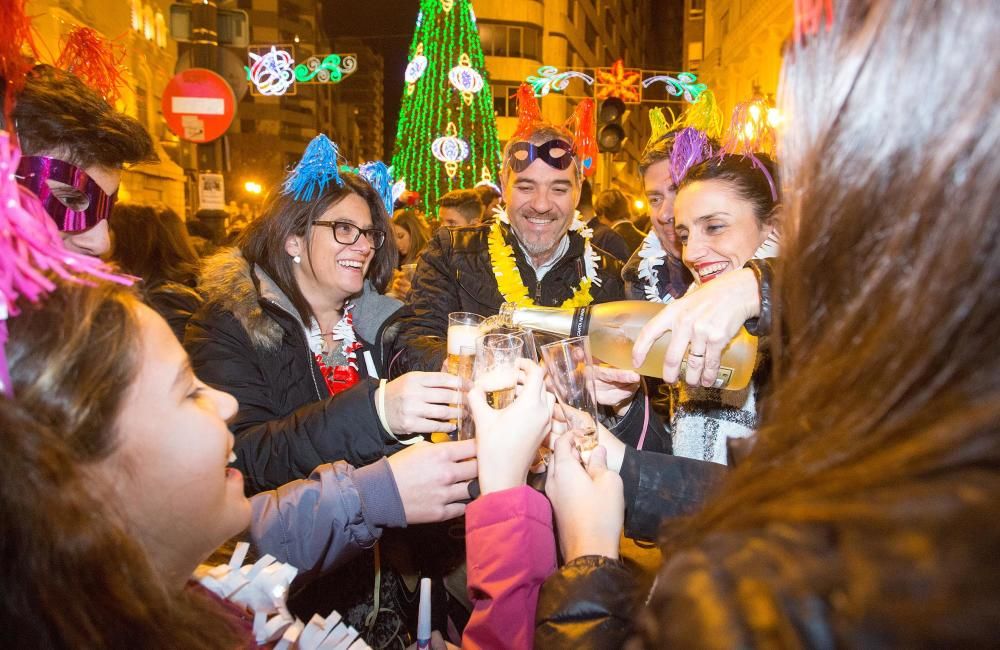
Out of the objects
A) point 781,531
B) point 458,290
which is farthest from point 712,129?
point 781,531

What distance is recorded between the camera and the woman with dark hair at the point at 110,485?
85cm

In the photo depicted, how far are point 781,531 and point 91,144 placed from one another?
2625 mm

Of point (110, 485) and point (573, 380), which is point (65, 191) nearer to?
point (110, 485)

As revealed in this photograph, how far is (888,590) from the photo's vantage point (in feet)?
1.67

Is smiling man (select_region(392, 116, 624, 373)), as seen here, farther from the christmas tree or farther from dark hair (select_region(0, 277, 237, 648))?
the christmas tree

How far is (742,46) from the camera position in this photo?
1264cm

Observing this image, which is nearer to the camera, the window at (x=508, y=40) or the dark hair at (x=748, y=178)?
the dark hair at (x=748, y=178)

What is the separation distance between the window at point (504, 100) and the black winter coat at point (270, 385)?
101ft

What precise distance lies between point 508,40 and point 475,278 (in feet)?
102

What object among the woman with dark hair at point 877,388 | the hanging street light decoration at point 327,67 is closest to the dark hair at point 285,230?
the woman with dark hair at point 877,388

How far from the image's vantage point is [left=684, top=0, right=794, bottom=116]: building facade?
10.6 meters

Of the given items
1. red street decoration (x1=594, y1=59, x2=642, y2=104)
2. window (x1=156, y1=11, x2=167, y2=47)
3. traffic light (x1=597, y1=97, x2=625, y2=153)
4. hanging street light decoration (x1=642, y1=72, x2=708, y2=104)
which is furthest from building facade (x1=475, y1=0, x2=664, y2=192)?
hanging street light decoration (x1=642, y1=72, x2=708, y2=104)

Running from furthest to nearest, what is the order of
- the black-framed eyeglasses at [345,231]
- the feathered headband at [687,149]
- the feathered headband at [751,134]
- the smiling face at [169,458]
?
the feathered headband at [687,149] < the black-framed eyeglasses at [345,231] < the feathered headband at [751,134] < the smiling face at [169,458]

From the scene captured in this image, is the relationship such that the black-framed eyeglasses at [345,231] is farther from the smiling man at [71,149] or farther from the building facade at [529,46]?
the building facade at [529,46]
